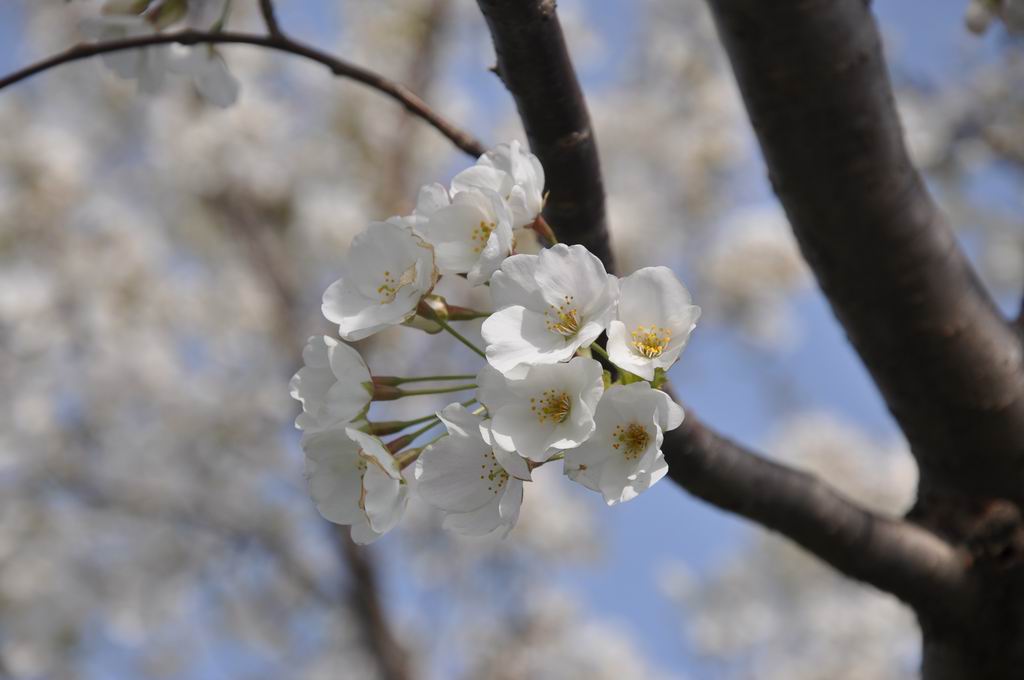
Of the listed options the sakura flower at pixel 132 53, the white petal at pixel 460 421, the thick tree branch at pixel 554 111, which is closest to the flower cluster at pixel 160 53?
the sakura flower at pixel 132 53

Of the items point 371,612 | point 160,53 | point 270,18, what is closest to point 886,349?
point 270,18

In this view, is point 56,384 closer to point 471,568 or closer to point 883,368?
point 471,568

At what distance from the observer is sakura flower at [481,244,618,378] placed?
62 cm

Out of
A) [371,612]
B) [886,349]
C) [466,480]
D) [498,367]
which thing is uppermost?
[498,367]

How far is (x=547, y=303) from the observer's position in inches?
25.4

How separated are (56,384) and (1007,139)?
5280 mm

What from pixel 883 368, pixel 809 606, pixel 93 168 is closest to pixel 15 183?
pixel 93 168

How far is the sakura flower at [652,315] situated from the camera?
64cm

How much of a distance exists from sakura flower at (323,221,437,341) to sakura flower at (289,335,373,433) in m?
0.02

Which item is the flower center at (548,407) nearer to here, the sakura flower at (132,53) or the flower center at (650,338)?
the flower center at (650,338)

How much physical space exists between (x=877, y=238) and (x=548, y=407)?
0.69 meters

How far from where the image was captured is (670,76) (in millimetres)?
6668

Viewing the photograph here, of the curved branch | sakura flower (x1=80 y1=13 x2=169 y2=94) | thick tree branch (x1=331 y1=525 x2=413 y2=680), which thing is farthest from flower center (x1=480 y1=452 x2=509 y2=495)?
thick tree branch (x1=331 y1=525 x2=413 y2=680)

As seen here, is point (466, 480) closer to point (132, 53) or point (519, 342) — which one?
point (519, 342)
